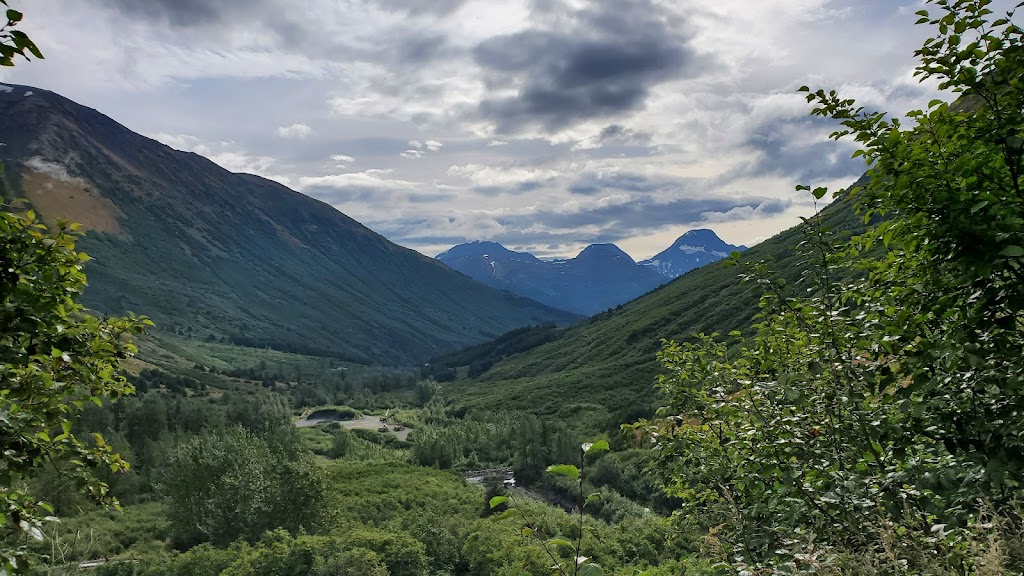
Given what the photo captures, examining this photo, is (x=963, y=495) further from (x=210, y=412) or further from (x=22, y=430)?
(x=210, y=412)

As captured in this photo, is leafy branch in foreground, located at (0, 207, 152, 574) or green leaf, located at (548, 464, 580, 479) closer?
green leaf, located at (548, 464, 580, 479)

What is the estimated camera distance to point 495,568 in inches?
1293

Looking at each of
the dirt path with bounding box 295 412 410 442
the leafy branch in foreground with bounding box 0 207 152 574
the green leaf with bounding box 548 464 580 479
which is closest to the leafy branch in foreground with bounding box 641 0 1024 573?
the green leaf with bounding box 548 464 580 479

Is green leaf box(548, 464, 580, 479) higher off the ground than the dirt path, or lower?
higher

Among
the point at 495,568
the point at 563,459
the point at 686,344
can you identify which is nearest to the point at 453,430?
the point at 563,459

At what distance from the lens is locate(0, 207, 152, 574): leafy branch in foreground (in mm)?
5758

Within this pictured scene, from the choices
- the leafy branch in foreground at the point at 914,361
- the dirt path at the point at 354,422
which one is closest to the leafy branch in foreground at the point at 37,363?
the leafy branch in foreground at the point at 914,361

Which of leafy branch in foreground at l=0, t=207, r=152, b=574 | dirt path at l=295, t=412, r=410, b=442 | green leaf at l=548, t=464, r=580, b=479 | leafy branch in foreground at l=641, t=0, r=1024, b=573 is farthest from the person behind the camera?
dirt path at l=295, t=412, r=410, b=442

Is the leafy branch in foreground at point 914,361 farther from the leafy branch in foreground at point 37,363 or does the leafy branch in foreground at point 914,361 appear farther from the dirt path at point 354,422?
the dirt path at point 354,422

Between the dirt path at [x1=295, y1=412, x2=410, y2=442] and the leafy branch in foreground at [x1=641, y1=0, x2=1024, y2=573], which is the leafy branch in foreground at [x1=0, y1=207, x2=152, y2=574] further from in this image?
the dirt path at [x1=295, y1=412, x2=410, y2=442]

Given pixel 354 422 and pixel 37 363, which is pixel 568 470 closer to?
pixel 37 363

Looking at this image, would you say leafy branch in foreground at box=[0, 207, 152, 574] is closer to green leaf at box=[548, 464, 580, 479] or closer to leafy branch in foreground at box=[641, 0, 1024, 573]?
green leaf at box=[548, 464, 580, 479]

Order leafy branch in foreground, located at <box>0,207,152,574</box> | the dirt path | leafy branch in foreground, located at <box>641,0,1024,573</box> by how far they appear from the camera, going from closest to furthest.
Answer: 1. leafy branch in foreground, located at <box>641,0,1024,573</box>
2. leafy branch in foreground, located at <box>0,207,152,574</box>
3. the dirt path

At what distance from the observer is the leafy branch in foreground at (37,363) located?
5758 mm
